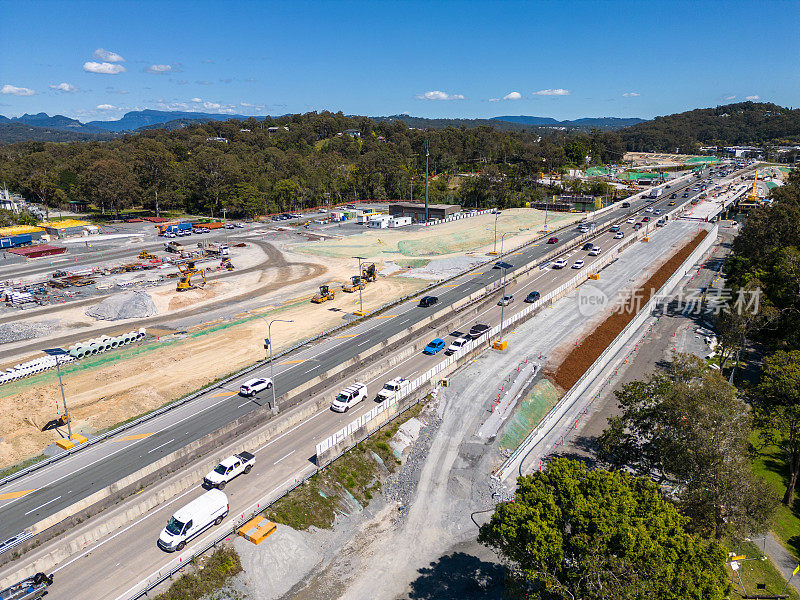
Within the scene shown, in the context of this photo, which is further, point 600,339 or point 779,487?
point 600,339

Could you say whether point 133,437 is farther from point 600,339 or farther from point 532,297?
point 532,297

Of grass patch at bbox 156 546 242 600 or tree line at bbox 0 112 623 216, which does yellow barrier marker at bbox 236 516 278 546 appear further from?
tree line at bbox 0 112 623 216

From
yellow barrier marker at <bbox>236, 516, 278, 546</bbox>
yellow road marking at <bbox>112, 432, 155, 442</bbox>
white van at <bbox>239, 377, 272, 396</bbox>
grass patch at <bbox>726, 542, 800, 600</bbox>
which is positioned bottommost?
grass patch at <bbox>726, 542, 800, 600</bbox>

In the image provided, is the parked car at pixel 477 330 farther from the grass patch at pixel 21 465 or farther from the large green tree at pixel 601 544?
Result: the grass patch at pixel 21 465

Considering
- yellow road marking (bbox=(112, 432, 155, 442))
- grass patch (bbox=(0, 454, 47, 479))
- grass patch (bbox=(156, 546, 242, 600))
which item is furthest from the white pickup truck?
grass patch (bbox=(0, 454, 47, 479))

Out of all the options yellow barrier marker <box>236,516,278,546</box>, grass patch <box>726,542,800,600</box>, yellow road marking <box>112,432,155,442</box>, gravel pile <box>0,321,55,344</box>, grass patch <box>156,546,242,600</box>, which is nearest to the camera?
grass patch <box>156,546,242,600</box>

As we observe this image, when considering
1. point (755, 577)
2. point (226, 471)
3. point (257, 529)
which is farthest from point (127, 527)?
point (755, 577)

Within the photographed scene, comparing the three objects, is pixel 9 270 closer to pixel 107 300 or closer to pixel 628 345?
pixel 107 300

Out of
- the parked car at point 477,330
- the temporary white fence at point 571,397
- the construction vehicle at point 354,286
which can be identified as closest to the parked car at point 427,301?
the parked car at point 477,330
